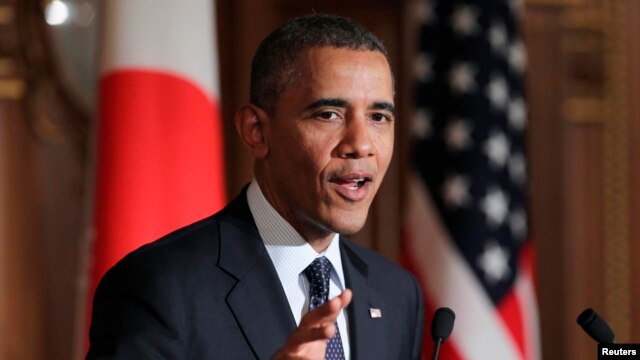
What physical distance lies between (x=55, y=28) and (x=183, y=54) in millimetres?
810

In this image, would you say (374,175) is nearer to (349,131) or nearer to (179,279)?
(349,131)

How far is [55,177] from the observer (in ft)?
10.6

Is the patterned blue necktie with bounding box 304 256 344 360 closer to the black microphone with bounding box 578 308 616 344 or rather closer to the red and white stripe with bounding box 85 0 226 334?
the black microphone with bounding box 578 308 616 344

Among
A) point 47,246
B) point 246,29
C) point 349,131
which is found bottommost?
point 47,246

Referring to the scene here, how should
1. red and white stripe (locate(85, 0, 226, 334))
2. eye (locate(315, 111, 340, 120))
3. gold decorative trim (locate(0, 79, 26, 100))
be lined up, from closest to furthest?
eye (locate(315, 111, 340, 120)), red and white stripe (locate(85, 0, 226, 334)), gold decorative trim (locate(0, 79, 26, 100))

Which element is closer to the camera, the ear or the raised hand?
the raised hand

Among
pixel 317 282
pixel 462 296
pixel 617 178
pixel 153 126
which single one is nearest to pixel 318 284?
pixel 317 282

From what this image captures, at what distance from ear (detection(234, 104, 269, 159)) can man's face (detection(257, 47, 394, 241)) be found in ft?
0.12

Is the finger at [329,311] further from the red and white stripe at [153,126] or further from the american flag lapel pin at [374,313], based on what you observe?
the red and white stripe at [153,126]

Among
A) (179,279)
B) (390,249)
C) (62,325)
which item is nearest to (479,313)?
(390,249)

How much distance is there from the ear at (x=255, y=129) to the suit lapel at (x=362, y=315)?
24cm

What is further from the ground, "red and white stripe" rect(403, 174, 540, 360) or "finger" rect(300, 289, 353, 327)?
"finger" rect(300, 289, 353, 327)

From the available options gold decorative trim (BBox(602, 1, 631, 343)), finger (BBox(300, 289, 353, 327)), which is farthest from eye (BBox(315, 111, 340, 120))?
gold decorative trim (BBox(602, 1, 631, 343))

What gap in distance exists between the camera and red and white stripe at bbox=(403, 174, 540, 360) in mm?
2791
